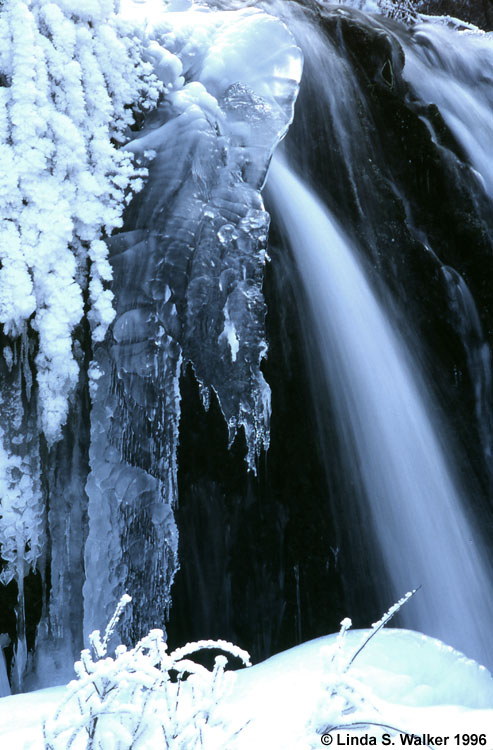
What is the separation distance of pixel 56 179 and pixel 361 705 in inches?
73.2

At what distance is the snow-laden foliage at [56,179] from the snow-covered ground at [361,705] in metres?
1.00

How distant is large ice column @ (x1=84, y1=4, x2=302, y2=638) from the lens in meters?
2.22

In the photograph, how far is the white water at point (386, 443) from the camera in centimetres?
286

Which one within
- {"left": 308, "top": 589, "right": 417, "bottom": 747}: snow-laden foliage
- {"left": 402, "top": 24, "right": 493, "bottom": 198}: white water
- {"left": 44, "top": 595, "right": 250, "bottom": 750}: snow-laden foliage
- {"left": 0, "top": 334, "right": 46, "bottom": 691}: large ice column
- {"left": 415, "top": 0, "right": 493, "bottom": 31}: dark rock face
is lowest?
{"left": 0, "top": 334, "right": 46, "bottom": 691}: large ice column

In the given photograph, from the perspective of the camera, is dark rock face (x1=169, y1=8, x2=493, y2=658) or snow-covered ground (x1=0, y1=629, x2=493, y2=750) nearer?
snow-covered ground (x1=0, y1=629, x2=493, y2=750)

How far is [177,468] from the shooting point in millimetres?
2379

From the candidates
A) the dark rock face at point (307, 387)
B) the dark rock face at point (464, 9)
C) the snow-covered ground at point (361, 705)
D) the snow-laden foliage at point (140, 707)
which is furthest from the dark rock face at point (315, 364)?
the dark rock face at point (464, 9)

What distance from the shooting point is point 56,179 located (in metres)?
2.17

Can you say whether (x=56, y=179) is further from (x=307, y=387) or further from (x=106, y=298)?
(x=307, y=387)

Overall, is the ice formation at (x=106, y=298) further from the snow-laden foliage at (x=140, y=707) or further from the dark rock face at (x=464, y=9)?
the dark rock face at (x=464, y=9)

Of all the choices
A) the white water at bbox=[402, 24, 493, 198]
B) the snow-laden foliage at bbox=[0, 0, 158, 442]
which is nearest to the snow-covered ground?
the snow-laden foliage at bbox=[0, 0, 158, 442]

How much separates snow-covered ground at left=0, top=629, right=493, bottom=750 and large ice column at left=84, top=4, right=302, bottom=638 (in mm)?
503

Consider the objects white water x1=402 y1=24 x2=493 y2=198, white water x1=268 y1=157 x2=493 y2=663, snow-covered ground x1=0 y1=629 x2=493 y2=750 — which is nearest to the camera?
snow-covered ground x1=0 y1=629 x2=493 y2=750

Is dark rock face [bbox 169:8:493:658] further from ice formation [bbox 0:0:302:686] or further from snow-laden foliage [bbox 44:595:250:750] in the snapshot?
snow-laden foliage [bbox 44:595:250:750]
